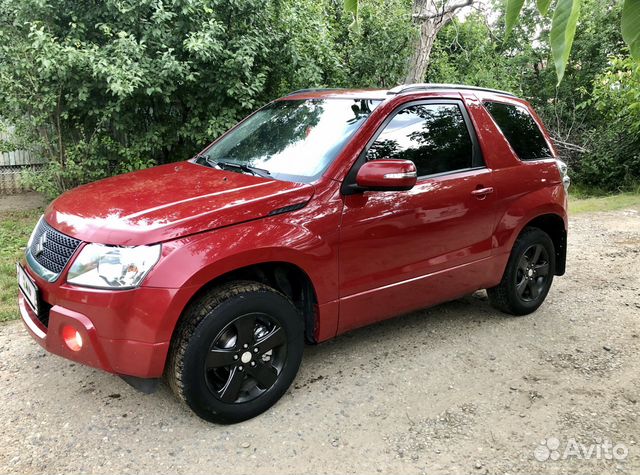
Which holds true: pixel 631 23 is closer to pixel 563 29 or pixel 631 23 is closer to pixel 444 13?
pixel 563 29

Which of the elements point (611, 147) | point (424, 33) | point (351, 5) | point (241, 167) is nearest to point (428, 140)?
point (241, 167)

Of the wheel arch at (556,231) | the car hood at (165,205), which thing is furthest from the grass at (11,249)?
the wheel arch at (556,231)

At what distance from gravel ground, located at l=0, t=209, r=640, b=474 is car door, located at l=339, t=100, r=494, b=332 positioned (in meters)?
0.45

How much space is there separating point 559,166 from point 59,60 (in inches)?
203

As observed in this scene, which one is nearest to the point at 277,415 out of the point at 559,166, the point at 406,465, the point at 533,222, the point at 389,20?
the point at 406,465

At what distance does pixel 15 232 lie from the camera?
669cm

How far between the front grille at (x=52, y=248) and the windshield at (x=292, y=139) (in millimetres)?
1201

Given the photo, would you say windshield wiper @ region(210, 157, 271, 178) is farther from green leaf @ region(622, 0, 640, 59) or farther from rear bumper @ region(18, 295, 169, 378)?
green leaf @ region(622, 0, 640, 59)

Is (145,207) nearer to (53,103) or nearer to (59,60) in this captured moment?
(59,60)

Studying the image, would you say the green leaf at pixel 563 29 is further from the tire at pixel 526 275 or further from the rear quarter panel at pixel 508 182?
the tire at pixel 526 275

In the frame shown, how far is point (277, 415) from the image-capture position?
318 cm

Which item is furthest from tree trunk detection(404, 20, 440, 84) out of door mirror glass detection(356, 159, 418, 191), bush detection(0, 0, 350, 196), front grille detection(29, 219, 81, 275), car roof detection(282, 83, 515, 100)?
front grille detection(29, 219, 81, 275)

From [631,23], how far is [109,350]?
8.32 feet

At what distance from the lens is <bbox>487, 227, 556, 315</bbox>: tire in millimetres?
4430
